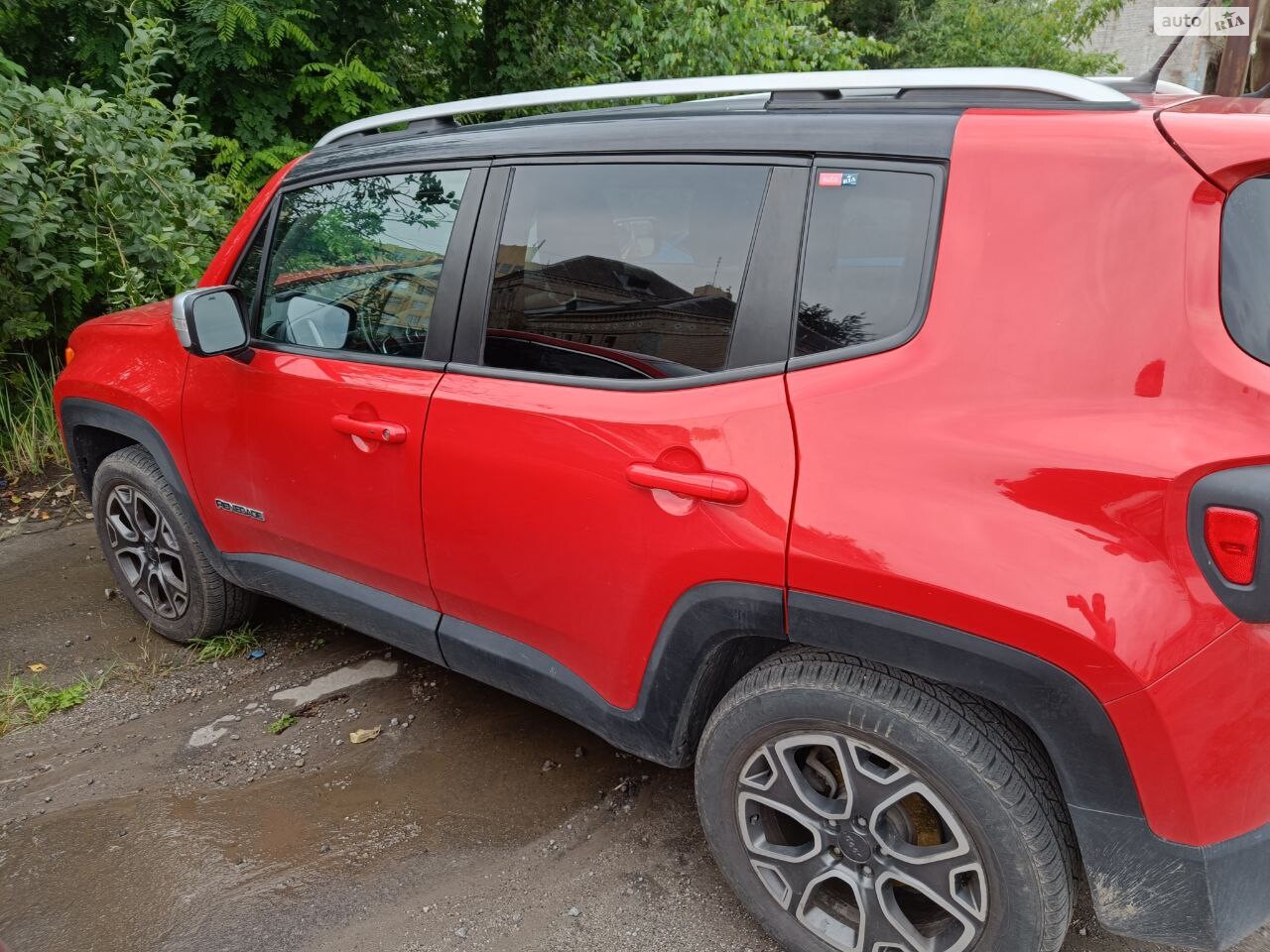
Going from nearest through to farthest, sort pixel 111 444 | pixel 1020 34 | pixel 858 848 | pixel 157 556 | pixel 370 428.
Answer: pixel 858 848 < pixel 370 428 < pixel 157 556 < pixel 111 444 < pixel 1020 34

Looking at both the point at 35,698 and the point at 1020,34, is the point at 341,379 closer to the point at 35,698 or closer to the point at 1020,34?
the point at 35,698

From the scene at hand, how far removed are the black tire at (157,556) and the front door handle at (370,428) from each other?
1138 millimetres

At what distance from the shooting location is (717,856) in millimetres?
2152

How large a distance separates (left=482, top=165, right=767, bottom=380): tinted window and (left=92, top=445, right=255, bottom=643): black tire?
1740 millimetres

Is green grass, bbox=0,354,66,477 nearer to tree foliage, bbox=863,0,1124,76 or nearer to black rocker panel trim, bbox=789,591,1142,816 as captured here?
black rocker panel trim, bbox=789,591,1142,816

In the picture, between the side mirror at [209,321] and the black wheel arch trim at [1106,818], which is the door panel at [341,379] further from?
the black wheel arch trim at [1106,818]

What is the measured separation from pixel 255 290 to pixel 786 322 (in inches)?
75.4

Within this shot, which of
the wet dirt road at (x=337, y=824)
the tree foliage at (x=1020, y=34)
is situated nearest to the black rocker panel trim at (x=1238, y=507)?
the wet dirt road at (x=337, y=824)

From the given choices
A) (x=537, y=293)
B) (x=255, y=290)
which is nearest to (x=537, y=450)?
(x=537, y=293)

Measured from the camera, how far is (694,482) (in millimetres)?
1868

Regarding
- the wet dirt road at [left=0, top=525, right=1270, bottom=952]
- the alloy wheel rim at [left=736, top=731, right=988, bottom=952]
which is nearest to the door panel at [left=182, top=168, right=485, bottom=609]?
the wet dirt road at [left=0, top=525, right=1270, bottom=952]

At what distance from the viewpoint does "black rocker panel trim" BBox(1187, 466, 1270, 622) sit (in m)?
1.38

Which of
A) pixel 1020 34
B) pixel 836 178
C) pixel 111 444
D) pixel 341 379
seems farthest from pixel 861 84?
pixel 1020 34

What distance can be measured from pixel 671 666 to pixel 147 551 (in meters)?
2.51
